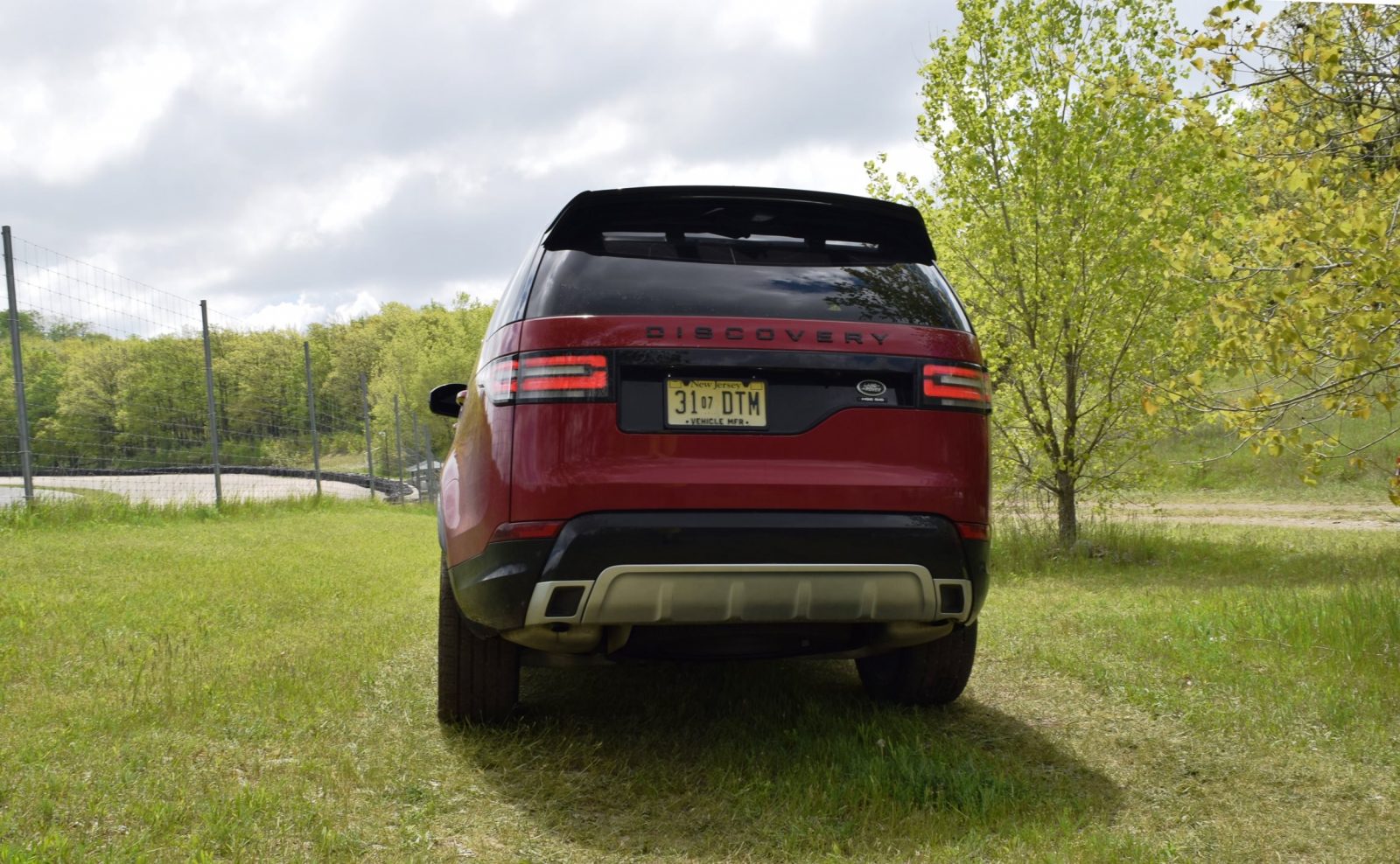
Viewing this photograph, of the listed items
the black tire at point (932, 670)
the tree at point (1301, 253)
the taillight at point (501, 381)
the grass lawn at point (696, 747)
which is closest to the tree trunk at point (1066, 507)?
the tree at point (1301, 253)

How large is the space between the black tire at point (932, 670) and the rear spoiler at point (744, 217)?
1530mm

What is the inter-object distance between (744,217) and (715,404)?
796 mm

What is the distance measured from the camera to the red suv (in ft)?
10.7

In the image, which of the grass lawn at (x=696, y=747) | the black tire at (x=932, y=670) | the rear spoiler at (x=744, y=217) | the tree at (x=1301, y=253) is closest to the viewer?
the grass lawn at (x=696, y=747)

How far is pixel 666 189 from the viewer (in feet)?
12.2

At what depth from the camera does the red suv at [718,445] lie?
3270mm

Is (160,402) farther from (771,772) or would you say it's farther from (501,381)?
(771,772)

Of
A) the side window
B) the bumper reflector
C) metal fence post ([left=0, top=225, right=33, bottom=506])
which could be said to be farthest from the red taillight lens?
metal fence post ([left=0, top=225, right=33, bottom=506])

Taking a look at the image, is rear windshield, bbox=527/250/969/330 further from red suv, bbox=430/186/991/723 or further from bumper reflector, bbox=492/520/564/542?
bumper reflector, bbox=492/520/564/542

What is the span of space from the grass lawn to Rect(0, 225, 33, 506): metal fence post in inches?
206

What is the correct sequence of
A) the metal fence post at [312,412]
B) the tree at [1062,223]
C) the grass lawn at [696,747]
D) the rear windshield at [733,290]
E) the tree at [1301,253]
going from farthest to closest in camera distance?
the metal fence post at [312,412] < the tree at [1062,223] < the tree at [1301,253] < the rear windshield at [733,290] < the grass lawn at [696,747]

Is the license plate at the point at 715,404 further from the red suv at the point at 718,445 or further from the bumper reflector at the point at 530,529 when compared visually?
the bumper reflector at the point at 530,529

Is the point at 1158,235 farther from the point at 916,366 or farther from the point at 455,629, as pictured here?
the point at 455,629

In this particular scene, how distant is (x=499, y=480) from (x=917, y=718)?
2.06 m
